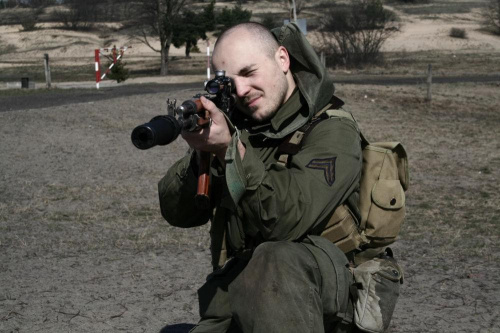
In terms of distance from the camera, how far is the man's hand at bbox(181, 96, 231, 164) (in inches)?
82.6

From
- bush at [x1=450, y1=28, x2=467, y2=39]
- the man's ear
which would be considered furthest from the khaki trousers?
bush at [x1=450, y1=28, x2=467, y2=39]

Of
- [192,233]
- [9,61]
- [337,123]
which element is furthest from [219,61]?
[9,61]

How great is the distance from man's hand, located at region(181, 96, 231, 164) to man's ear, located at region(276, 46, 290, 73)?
1.91 feet

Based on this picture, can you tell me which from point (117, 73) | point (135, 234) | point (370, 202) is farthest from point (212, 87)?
point (117, 73)

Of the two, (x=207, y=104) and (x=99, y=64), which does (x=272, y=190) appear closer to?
(x=207, y=104)

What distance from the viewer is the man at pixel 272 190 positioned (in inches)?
88.0

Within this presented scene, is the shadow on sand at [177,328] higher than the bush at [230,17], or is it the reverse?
→ the shadow on sand at [177,328]

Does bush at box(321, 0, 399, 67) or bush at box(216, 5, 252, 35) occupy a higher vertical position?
bush at box(321, 0, 399, 67)

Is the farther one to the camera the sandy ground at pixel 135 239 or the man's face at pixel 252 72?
the sandy ground at pixel 135 239

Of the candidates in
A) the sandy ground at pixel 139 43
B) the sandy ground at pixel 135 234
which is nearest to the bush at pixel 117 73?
the sandy ground at pixel 135 234

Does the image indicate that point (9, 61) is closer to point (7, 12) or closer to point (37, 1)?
point (7, 12)

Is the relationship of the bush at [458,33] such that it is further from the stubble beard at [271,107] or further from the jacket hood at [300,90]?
the stubble beard at [271,107]

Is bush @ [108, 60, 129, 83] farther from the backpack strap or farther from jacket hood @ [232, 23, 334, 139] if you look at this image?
the backpack strap

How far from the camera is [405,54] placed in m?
37.7
